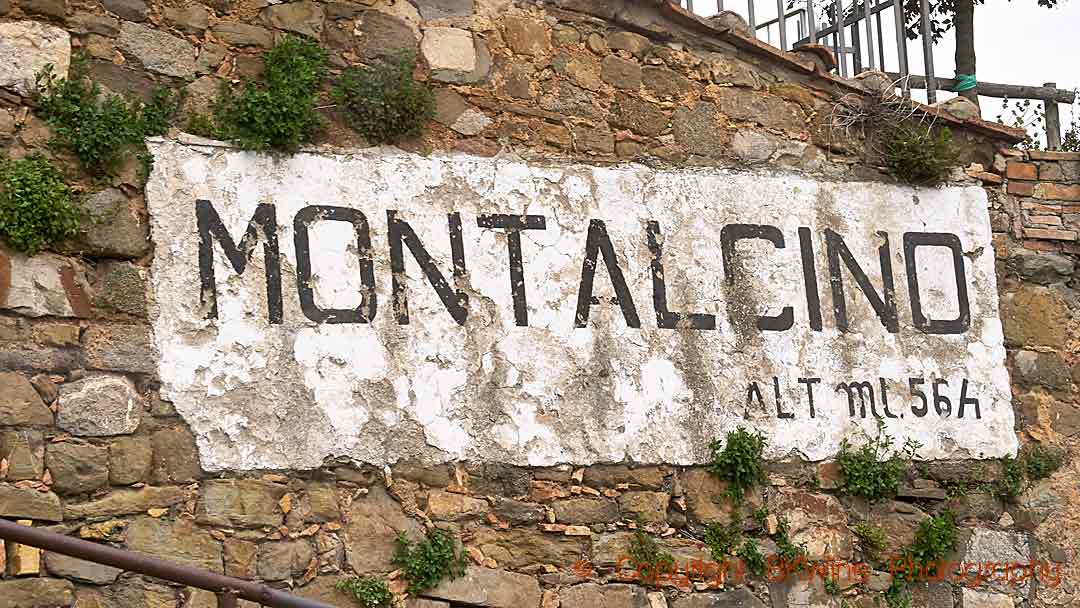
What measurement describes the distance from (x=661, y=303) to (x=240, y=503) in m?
2.00

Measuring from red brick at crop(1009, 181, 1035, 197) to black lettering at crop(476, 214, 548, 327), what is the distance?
2503 mm

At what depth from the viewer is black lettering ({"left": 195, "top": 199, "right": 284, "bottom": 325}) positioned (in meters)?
5.03

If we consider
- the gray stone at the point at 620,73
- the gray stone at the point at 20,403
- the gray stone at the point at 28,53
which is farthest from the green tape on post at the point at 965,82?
the gray stone at the point at 20,403

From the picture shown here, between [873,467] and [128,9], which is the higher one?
[128,9]

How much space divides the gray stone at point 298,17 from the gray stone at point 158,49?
37 cm

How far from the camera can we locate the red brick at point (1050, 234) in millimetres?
6395

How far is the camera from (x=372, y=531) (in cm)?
502

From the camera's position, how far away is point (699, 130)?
5969 mm

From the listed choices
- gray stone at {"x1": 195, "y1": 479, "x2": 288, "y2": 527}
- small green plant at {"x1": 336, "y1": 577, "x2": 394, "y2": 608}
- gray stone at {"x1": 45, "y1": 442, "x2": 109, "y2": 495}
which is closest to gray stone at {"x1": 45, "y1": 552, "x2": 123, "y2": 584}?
gray stone at {"x1": 45, "y1": 442, "x2": 109, "y2": 495}

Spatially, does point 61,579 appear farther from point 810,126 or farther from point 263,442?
point 810,126

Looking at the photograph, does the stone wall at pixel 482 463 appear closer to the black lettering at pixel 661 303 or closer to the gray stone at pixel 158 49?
the gray stone at pixel 158 49

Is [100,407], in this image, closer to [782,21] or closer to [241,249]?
[241,249]

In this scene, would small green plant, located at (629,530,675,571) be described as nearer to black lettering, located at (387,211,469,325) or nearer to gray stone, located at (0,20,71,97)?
black lettering, located at (387,211,469,325)

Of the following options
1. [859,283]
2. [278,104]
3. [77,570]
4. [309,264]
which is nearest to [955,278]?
[859,283]
